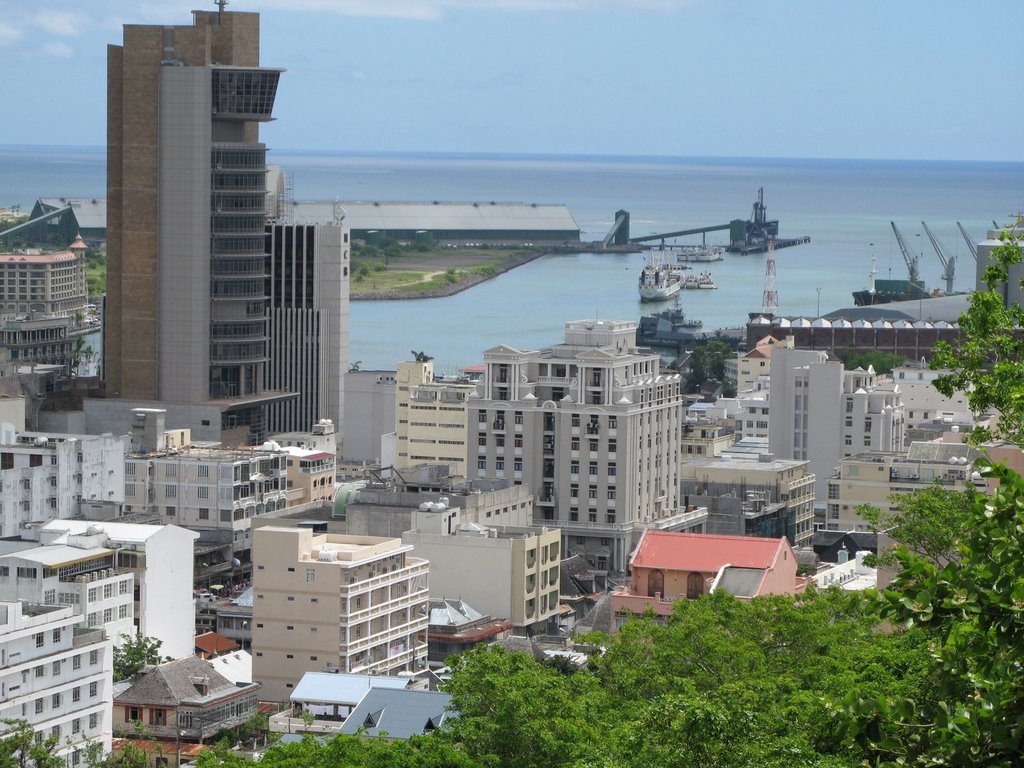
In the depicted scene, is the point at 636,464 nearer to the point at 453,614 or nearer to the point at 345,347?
the point at 453,614

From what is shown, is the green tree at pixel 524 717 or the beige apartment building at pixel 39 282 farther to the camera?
the beige apartment building at pixel 39 282

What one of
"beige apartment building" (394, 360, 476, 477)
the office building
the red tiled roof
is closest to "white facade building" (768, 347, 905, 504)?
"beige apartment building" (394, 360, 476, 477)

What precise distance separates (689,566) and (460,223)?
391ft

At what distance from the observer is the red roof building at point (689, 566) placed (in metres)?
28.4

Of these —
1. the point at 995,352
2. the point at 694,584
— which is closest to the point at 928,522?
the point at 995,352

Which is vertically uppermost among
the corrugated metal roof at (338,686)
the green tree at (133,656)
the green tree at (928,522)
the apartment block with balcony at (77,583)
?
the green tree at (928,522)

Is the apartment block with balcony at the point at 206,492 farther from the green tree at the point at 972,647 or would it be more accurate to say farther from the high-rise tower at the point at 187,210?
the green tree at the point at 972,647

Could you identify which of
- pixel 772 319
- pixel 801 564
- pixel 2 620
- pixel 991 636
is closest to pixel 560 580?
pixel 801 564

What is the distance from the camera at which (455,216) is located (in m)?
148

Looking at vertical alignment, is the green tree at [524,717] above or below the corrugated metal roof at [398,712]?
above

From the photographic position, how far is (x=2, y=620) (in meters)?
24.3

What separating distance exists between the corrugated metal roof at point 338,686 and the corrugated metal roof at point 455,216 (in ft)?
363

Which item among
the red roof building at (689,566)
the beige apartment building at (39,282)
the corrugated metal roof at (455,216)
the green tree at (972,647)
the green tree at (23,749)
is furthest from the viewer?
the corrugated metal roof at (455,216)

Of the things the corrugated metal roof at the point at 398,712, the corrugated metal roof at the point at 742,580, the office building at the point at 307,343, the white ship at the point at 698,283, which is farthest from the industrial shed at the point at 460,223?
the corrugated metal roof at the point at 398,712
